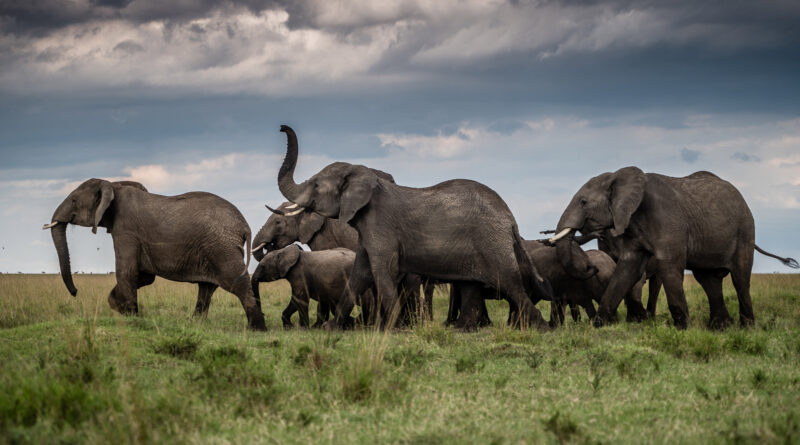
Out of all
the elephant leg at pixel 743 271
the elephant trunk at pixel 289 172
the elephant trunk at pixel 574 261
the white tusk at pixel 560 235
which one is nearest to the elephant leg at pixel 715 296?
the elephant leg at pixel 743 271

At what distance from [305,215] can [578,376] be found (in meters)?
9.77

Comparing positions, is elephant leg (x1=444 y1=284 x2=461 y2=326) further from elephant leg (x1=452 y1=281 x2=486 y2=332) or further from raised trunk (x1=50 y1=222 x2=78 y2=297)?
raised trunk (x1=50 y1=222 x2=78 y2=297)

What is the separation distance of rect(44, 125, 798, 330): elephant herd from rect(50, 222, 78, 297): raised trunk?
2 cm

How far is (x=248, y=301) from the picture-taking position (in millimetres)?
13625

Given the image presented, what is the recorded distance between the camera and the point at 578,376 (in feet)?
26.9

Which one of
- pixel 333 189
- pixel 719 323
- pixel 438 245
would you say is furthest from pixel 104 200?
pixel 719 323

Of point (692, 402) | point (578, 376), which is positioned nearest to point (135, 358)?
point (578, 376)

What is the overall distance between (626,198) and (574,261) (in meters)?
1.64

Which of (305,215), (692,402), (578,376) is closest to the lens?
(692,402)

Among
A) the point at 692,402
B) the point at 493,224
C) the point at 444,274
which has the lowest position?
the point at 692,402

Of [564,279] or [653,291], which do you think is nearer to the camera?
[564,279]

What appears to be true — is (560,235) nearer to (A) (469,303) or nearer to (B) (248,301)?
(A) (469,303)

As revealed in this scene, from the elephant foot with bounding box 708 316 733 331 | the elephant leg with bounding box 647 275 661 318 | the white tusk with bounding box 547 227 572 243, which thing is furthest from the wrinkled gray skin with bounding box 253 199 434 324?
the elephant foot with bounding box 708 316 733 331

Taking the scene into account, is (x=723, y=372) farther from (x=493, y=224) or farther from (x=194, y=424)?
(x=194, y=424)
